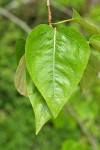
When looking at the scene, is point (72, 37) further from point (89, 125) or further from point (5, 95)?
point (5, 95)

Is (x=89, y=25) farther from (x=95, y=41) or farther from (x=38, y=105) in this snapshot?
(x=38, y=105)

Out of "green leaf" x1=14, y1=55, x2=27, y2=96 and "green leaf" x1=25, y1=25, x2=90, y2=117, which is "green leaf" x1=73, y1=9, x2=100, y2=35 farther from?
"green leaf" x1=14, y1=55, x2=27, y2=96

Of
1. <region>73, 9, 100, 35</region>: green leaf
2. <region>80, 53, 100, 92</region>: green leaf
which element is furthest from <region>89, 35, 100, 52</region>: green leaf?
<region>80, 53, 100, 92</region>: green leaf

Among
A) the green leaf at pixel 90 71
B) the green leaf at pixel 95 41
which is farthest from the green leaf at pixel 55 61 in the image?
the green leaf at pixel 90 71

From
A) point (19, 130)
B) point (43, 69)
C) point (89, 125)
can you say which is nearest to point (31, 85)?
point (43, 69)

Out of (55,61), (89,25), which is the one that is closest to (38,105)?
(55,61)

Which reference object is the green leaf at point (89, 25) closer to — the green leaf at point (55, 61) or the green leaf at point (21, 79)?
the green leaf at point (55, 61)
